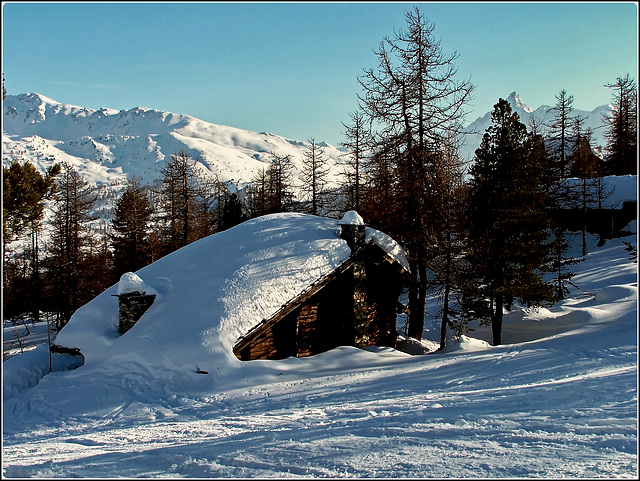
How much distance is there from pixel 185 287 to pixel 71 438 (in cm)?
548

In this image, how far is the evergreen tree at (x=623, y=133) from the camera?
39906 millimetres

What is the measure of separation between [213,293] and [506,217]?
11.4 metres

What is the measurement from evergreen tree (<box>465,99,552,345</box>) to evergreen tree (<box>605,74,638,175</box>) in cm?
3047

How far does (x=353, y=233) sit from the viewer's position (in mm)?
14352

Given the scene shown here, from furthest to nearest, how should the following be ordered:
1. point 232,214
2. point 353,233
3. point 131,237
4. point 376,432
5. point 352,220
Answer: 1. point 232,214
2. point 131,237
3. point 352,220
4. point 353,233
5. point 376,432

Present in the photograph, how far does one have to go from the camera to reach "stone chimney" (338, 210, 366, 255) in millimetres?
14314

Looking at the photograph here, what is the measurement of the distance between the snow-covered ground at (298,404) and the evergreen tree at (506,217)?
309 cm

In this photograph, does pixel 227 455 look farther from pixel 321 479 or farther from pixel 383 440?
pixel 383 440

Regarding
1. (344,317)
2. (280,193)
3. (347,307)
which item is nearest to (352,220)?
(347,307)

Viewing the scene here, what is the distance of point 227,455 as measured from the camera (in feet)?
16.5

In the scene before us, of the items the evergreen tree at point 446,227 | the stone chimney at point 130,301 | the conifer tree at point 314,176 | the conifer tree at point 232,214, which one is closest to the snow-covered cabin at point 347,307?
the evergreen tree at point 446,227

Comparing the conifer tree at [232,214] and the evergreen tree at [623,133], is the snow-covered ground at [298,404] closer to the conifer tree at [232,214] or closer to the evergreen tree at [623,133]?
the conifer tree at [232,214]

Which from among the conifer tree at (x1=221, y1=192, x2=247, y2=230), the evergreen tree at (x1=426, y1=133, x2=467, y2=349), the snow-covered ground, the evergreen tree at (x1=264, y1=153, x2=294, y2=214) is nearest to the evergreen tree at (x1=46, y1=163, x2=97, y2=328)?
the conifer tree at (x1=221, y1=192, x2=247, y2=230)

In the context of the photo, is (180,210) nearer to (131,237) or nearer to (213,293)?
(131,237)
